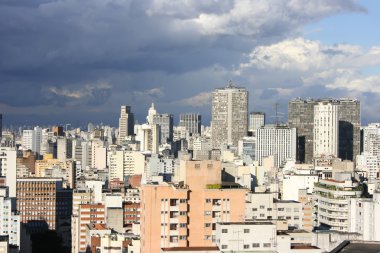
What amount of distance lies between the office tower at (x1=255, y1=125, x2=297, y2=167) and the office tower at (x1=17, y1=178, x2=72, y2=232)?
234ft

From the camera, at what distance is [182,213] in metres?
31.7

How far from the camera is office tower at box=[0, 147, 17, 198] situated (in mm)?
80812

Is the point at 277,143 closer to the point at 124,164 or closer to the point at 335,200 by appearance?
the point at 124,164

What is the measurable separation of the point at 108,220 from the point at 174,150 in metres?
114

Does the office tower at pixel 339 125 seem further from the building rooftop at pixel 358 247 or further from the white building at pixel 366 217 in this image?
the building rooftop at pixel 358 247

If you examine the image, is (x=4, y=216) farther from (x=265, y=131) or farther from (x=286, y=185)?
(x=265, y=131)

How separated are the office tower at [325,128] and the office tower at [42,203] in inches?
2875

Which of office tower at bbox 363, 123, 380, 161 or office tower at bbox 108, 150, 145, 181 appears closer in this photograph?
office tower at bbox 108, 150, 145, 181

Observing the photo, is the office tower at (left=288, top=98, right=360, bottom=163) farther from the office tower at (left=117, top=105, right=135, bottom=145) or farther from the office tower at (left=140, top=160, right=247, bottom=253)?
the office tower at (left=140, top=160, right=247, bottom=253)

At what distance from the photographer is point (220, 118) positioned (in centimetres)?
18650

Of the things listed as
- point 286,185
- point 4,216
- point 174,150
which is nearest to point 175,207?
point 4,216

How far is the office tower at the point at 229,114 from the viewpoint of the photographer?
18250 cm

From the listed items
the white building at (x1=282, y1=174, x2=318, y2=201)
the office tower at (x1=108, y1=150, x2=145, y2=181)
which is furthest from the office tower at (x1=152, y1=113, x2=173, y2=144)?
the white building at (x1=282, y1=174, x2=318, y2=201)

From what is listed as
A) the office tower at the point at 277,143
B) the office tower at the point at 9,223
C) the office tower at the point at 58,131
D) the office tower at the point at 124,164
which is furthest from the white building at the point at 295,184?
the office tower at the point at 58,131
